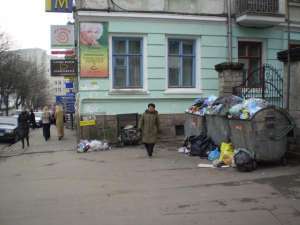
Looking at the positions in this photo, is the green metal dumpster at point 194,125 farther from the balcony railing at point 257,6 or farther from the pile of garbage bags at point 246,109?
the balcony railing at point 257,6

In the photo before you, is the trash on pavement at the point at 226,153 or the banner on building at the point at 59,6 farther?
the banner on building at the point at 59,6

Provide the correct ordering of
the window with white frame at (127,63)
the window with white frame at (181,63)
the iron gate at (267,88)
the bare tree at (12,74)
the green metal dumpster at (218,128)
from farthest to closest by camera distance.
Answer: the bare tree at (12,74)
the window with white frame at (181,63)
the window with white frame at (127,63)
the iron gate at (267,88)
the green metal dumpster at (218,128)

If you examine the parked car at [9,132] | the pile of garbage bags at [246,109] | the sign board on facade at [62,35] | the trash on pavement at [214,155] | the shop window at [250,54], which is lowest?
the parked car at [9,132]

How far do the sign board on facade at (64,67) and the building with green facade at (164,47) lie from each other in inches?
17.7

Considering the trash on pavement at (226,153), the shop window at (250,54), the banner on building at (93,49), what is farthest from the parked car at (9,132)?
the trash on pavement at (226,153)

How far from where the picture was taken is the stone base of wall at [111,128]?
1703cm

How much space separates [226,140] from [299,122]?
196 cm

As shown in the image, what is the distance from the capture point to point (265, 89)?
1434 centimetres

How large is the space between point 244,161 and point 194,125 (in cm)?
443

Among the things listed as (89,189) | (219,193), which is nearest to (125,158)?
(89,189)

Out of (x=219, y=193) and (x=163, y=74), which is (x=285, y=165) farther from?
(x=163, y=74)

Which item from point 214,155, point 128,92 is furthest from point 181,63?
point 214,155

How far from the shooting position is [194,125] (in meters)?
14.7

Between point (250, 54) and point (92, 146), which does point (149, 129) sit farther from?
point (250, 54)
